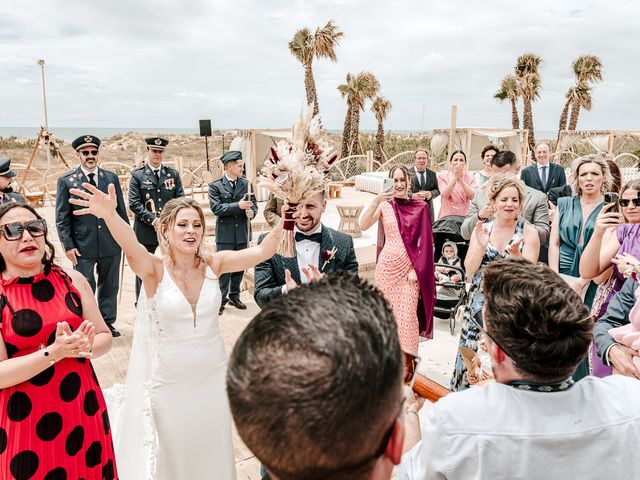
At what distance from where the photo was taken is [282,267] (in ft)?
9.87

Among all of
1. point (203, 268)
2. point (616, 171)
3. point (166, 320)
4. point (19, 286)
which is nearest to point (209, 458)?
point (166, 320)

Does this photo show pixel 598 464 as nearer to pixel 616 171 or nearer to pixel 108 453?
pixel 108 453

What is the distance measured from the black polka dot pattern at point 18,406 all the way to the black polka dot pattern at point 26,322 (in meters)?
0.26

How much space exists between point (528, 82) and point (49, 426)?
94.8 ft

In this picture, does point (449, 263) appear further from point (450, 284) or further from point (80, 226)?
point (80, 226)

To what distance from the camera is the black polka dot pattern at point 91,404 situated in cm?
216

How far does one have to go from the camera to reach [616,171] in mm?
4188

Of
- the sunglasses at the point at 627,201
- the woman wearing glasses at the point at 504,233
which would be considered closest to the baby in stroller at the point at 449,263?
the woman wearing glasses at the point at 504,233

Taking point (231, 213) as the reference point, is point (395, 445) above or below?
above

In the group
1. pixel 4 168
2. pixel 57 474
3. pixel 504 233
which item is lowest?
pixel 57 474

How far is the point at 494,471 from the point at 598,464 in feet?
0.88

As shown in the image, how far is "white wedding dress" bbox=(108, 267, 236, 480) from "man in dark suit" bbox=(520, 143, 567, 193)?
5252 mm

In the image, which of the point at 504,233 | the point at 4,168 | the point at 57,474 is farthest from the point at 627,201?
the point at 4,168

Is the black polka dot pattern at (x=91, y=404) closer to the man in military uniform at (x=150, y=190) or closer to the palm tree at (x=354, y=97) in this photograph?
the man in military uniform at (x=150, y=190)
